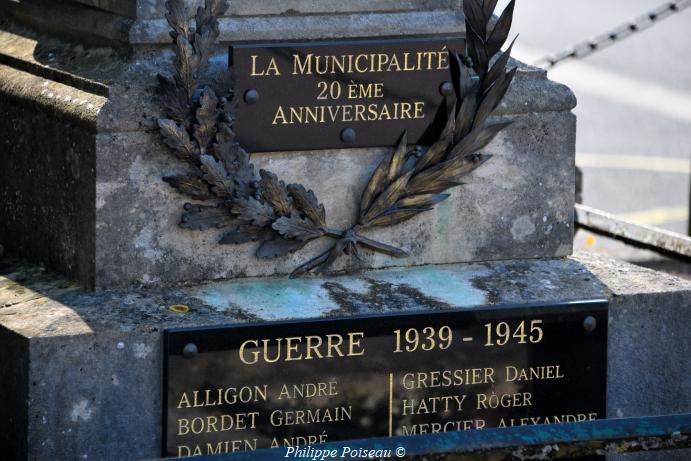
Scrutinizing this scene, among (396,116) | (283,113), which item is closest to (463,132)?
(396,116)

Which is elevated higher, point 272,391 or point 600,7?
point 600,7

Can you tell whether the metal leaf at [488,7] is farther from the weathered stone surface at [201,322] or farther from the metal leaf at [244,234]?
the metal leaf at [244,234]

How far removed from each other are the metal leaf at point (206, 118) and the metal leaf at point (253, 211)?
22 cm

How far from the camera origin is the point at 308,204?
5.86 m

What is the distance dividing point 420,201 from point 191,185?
2.70ft

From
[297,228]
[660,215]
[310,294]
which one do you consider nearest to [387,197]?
[297,228]

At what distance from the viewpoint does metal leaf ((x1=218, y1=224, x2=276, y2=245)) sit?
5.79 m

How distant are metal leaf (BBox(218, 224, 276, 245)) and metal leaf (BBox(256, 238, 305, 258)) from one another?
3 centimetres

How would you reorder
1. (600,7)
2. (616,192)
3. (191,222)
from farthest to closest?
(600,7) < (616,192) < (191,222)

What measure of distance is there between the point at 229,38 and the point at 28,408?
4.54 feet

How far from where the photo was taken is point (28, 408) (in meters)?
5.30

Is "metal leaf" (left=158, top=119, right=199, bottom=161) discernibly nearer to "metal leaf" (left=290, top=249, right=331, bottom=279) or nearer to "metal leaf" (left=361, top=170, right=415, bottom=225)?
"metal leaf" (left=290, top=249, right=331, bottom=279)

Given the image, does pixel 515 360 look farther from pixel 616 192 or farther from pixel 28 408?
pixel 616 192

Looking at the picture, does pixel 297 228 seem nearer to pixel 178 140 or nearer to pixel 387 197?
pixel 387 197
